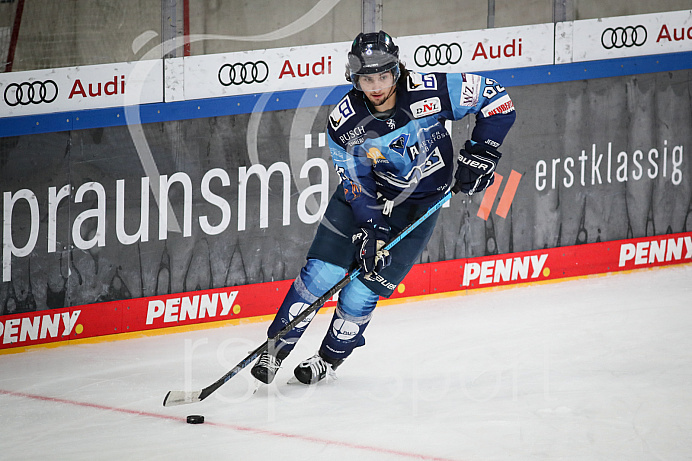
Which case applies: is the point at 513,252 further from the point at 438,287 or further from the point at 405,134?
the point at 405,134

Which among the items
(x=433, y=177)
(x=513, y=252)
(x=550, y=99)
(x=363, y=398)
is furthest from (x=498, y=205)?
(x=363, y=398)

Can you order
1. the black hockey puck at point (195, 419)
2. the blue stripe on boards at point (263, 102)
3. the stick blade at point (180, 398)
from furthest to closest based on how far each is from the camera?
the blue stripe on boards at point (263, 102) → the stick blade at point (180, 398) → the black hockey puck at point (195, 419)

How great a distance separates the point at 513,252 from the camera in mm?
5723

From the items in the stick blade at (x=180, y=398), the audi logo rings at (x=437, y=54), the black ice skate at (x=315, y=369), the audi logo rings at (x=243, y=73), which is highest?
the audi logo rings at (x=437, y=54)

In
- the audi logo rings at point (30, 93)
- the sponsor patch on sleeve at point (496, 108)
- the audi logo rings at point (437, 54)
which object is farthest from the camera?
the audi logo rings at point (437, 54)

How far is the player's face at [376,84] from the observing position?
3.64 metres

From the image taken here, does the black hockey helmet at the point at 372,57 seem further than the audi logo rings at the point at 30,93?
No

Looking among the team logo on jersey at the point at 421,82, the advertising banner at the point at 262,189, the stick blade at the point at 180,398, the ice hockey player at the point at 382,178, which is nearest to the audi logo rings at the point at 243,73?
the advertising banner at the point at 262,189

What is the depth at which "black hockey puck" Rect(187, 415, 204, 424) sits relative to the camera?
11.7ft

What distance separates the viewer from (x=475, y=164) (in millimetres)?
3883

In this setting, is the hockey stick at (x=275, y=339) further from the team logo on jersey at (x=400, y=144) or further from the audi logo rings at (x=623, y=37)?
the audi logo rings at (x=623, y=37)

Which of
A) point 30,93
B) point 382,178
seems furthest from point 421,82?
point 30,93

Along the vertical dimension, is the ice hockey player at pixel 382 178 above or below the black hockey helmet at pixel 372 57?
below

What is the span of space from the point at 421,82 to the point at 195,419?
1544 mm
